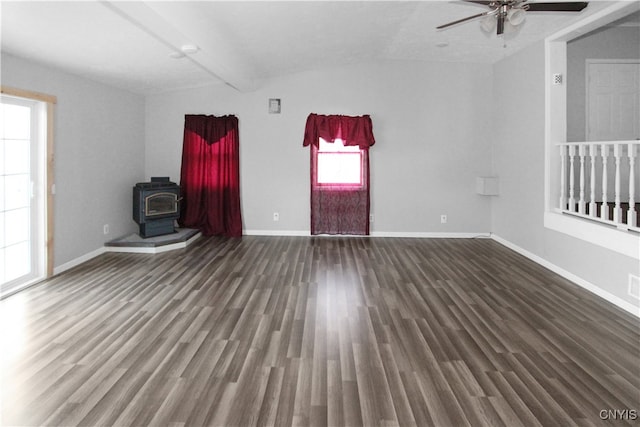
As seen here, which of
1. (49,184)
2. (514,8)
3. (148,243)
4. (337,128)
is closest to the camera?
(514,8)

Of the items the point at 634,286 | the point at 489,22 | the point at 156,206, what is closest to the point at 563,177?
the point at 634,286

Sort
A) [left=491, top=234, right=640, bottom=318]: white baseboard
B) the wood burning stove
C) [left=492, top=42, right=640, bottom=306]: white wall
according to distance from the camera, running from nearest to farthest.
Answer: [left=491, top=234, right=640, bottom=318]: white baseboard → [left=492, top=42, right=640, bottom=306]: white wall → the wood burning stove

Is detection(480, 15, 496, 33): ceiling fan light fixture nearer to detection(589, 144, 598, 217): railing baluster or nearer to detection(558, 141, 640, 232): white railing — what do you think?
detection(558, 141, 640, 232): white railing

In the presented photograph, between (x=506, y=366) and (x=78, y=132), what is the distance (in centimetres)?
Answer: 539

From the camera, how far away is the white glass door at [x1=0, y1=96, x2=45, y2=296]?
14.7 ft

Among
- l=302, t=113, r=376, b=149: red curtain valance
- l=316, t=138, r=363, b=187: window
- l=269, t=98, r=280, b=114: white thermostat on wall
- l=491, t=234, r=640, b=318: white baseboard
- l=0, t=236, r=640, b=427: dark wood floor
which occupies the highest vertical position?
l=269, t=98, r=280, b=114: white thermostat on wall

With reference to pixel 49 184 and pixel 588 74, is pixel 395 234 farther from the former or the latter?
pixel 49 184

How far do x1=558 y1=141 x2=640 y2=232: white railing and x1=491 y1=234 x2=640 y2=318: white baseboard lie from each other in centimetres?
65

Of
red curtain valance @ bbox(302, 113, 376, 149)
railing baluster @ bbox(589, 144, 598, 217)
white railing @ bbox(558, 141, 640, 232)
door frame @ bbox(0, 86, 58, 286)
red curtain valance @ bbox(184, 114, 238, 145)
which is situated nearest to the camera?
white railing @ bbox(558, 141, 640, 232)

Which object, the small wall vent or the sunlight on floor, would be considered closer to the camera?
the sunlight on floor

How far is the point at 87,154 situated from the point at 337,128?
3.76 meters

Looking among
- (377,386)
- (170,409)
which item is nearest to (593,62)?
(377,386)

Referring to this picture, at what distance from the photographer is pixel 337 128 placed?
24.7 ft

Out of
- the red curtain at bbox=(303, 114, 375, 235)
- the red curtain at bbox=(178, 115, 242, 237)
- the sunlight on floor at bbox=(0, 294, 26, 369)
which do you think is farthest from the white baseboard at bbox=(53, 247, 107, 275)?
the red curtain at bbox=(303, 114, 375, 235)
